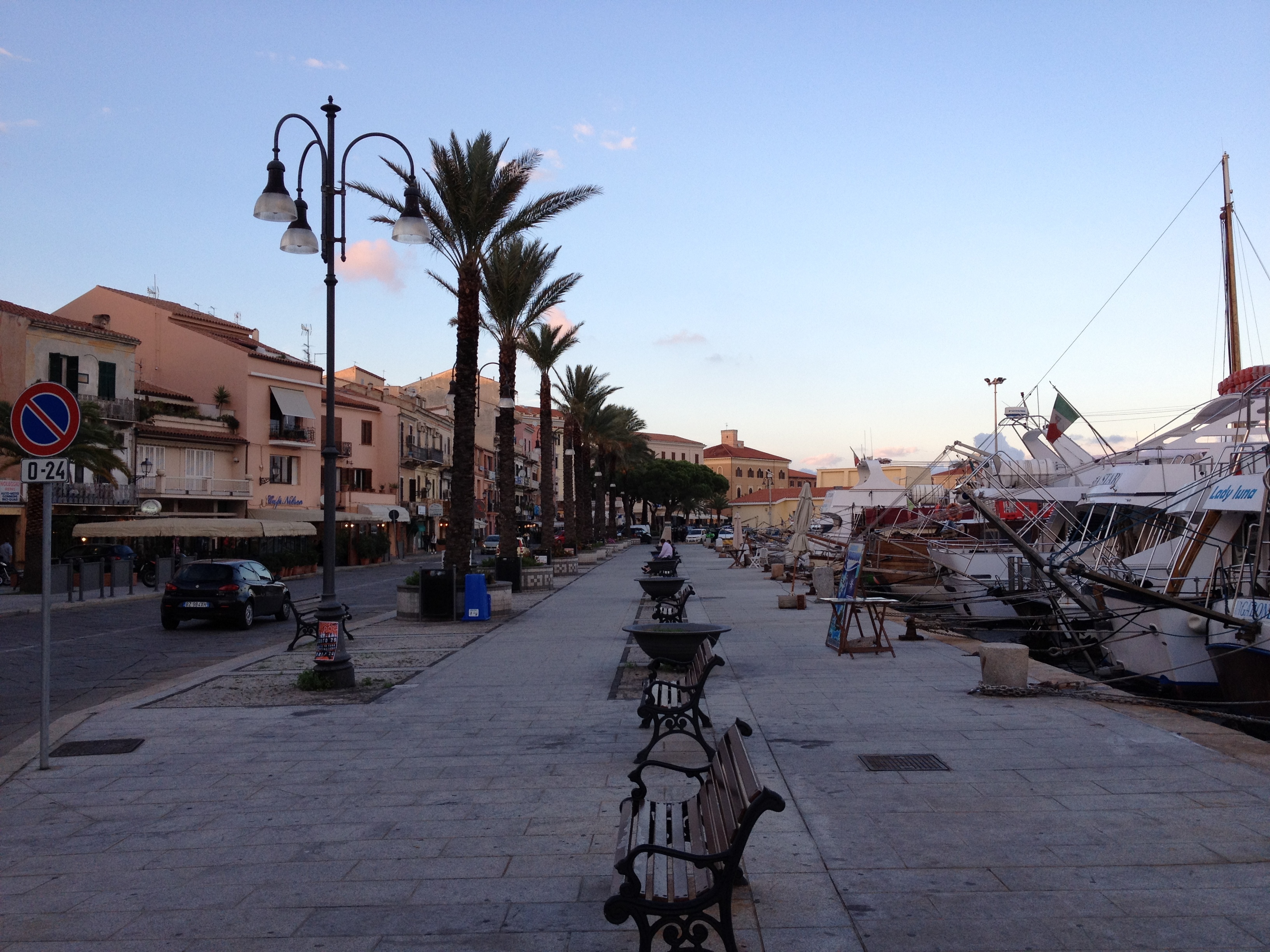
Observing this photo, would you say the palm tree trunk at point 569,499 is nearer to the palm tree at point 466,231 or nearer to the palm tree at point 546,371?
the palm tree at point 546,371

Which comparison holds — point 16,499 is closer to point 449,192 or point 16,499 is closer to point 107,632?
point 107,632

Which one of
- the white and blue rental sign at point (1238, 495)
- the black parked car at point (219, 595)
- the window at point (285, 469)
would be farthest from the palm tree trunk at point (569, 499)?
the white and blue rental sign at point (1238, 495)

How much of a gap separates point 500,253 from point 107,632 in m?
14.4

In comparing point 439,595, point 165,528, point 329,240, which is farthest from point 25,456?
point 329,240

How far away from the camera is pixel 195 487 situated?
47.8 metres

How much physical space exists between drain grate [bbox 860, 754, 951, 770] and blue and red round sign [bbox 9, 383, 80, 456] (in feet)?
21.2

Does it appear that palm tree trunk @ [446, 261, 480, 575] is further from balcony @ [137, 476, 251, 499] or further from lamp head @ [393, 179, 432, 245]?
balcony @ [137, 476, 251, 499]

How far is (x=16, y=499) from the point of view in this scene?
35.7 metres

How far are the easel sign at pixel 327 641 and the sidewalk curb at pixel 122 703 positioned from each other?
5.48 feet

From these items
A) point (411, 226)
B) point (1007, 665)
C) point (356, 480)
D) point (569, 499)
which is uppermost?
point (411, 226)

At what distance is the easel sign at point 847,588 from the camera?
47.0ft

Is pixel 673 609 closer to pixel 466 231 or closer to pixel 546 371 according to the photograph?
pixel 466 231

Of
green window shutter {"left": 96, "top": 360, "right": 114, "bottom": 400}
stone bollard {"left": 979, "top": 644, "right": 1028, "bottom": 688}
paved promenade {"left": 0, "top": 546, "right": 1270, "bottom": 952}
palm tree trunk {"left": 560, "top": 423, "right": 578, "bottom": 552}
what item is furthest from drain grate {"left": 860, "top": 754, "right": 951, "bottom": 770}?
green window shutter {"left": 96, "top": 360, "right": 114, "bottom": 400}

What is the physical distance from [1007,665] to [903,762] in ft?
11.2
